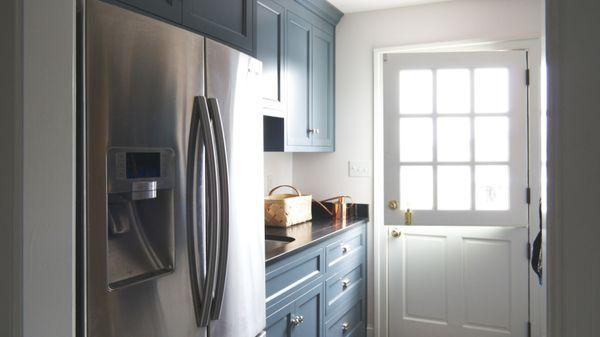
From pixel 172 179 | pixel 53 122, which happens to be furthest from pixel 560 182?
pixel 172 179

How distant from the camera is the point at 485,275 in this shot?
311cm

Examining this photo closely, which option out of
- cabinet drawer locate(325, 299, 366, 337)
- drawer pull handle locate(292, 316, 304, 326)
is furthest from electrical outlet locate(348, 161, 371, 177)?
drawer pull handle locate(292, 316, 304, 326)

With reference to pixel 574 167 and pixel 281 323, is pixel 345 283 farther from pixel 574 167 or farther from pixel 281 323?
pixel 574 167

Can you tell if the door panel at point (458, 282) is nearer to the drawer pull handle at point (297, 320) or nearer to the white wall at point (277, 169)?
the white wall at point (277, 169)

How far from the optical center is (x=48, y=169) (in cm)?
76

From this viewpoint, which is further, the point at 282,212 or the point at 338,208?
the point at 338,208

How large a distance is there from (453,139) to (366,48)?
896mm

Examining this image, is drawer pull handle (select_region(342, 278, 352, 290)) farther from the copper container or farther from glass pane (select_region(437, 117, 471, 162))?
glass pane (select_region(437, 117, 471, 162))

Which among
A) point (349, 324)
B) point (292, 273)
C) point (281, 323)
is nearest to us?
point (281, 323)

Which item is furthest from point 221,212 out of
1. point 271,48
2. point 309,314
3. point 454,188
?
point 454,188

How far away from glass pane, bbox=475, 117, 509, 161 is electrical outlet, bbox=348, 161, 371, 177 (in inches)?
29.2

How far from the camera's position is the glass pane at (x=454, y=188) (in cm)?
307

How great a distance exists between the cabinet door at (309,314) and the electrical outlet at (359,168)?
1.15 m
